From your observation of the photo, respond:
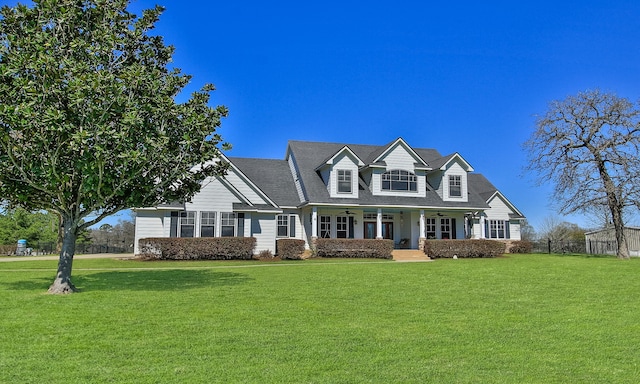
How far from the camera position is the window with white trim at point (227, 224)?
2855 cm

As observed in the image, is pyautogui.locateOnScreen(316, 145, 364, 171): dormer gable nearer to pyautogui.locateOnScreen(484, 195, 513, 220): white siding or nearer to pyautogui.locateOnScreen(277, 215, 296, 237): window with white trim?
pyautogui.locateOnScreen(277, 215, 296, 237): window with white trim

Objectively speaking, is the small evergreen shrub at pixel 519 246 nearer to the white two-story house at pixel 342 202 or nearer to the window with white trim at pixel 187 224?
the white two-story house at pixel 342 202

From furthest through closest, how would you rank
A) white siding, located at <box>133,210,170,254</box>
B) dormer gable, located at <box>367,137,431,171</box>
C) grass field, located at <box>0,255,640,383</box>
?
dormer gable, located at <box>367,137,431,171</box> → white siding, located at <box>133,210,170,254</box> → grass field, located at <box>0,255,640,383</box>

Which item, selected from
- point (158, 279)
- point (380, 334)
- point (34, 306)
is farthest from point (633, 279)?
point (34, 306)

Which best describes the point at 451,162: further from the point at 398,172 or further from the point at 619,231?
the point at 619,231

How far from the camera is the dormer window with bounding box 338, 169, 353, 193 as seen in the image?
32406 millimetres

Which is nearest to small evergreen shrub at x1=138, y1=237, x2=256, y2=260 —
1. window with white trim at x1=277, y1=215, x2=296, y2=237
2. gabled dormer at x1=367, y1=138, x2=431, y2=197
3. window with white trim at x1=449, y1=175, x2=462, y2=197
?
window with white trim at x1=277, y1=215, x2=296, y2=237

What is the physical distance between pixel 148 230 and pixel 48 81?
54.3 feet

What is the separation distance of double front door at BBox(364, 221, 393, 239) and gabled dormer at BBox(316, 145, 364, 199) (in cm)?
329

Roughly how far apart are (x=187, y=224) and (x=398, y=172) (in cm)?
1462

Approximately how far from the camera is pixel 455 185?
1380 inches

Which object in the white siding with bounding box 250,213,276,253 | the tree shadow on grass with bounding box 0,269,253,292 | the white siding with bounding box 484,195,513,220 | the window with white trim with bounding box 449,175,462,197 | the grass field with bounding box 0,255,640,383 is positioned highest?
the window with white trim with bounding box 449,175,462,197

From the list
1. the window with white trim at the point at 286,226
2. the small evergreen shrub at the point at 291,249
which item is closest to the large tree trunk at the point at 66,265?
the small evergreen shrub at the point at 291,249

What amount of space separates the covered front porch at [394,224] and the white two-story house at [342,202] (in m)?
0.07
